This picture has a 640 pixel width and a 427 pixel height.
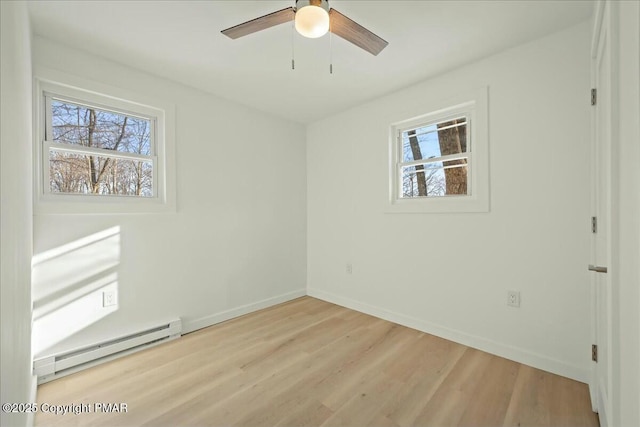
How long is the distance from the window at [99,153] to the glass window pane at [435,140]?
2427 millimetres

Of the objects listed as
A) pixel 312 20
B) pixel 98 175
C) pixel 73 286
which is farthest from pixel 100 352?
pixel 312 20

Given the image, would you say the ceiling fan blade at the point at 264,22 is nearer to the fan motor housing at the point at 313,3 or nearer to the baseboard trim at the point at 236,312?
the fan motor housing at the point at 313,3

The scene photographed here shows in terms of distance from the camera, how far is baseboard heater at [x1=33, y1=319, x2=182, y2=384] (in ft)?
6.29

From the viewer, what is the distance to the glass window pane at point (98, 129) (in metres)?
2.16

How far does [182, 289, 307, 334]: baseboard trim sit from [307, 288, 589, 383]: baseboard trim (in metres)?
0.67

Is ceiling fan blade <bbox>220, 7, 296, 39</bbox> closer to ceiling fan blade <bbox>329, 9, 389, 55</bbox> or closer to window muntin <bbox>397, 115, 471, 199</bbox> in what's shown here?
ceiling fan blade <bbox>329, 9, 389, 55</bbox>

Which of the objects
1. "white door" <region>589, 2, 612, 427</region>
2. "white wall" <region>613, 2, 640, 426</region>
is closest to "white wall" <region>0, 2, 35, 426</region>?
"white wall" <region>613, 2, 640, 426</region>

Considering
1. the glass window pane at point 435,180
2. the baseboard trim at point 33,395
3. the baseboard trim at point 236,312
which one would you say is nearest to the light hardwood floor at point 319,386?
the baseboard trim at point 33,395

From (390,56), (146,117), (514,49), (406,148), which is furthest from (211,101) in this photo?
(514,49)

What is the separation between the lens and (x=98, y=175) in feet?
7.63

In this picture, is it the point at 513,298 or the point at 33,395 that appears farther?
the point at 513,298

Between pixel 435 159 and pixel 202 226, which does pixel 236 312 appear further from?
pixel 435 159

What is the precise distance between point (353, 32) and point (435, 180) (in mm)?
1655

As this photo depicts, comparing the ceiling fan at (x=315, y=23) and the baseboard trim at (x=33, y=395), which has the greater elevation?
the ceiling fan at (x=315, y=23)
